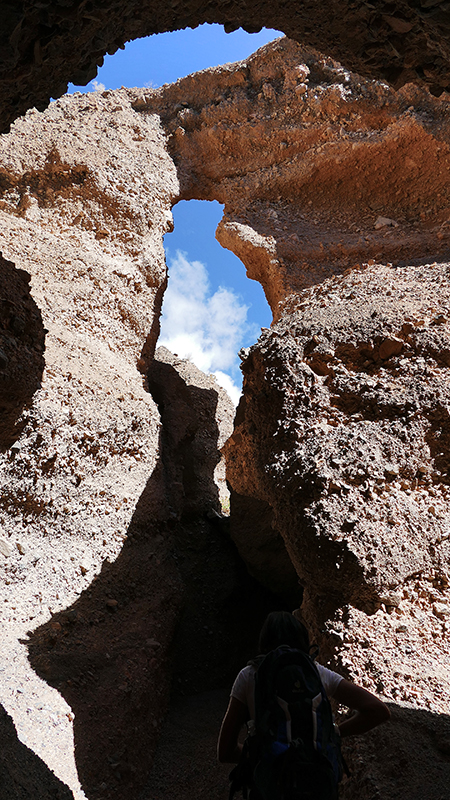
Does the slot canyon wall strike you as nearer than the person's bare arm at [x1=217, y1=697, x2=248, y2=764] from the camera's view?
No

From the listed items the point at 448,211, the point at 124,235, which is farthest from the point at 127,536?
the point at 448,211

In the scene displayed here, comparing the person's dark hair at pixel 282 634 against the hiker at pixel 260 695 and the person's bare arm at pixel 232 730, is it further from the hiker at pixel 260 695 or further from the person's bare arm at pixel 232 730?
the person's bare arm at pixel 232 730

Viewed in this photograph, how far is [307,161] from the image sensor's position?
810cm

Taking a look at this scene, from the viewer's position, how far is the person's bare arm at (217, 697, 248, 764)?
179cm

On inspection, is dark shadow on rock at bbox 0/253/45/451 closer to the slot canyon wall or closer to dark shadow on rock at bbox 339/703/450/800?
the slot canyon wall

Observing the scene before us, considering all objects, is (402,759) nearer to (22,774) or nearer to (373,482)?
(373,482)

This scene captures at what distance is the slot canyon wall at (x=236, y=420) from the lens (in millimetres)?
3301

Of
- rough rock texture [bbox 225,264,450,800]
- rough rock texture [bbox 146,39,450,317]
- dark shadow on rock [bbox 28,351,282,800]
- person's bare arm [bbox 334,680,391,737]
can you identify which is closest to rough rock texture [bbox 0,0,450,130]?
rough rock texture [bbox 225,264,450,800]

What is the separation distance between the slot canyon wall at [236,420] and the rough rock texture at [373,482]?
Answer: 0.06 ft

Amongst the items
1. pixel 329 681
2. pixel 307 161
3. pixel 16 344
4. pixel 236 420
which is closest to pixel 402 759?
pixel 329 681

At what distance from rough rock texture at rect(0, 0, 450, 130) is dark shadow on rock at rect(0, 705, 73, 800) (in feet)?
10.2

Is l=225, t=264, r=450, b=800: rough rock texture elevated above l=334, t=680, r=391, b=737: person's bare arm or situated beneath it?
elevated above

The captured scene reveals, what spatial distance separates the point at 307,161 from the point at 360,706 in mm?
7980

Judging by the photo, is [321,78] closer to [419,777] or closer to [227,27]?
[227,27]
